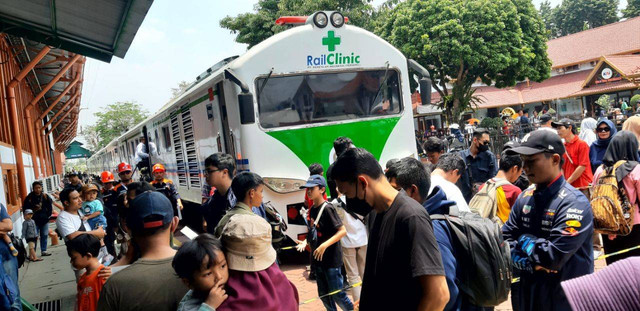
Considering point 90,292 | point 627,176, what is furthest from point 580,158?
point 90,292

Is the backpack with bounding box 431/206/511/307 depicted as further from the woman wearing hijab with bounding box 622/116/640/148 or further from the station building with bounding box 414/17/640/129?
the station building with bounding box 414/17/640/129

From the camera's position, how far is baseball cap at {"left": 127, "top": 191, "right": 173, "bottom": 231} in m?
2.48

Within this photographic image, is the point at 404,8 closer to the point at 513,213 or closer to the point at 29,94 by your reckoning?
the point at 29,94

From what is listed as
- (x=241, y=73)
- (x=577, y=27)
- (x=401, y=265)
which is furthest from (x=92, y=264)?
(x=577, y=27)

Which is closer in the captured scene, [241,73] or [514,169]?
[514,169]

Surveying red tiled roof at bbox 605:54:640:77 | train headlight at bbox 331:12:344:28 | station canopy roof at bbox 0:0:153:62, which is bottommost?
train headlight at bbox 331:12:344:28

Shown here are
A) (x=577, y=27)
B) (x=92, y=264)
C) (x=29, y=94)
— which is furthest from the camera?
(x=577, y=27)

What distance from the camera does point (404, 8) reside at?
2567cm

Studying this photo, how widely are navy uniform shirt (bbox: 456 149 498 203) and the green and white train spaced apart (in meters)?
1.73

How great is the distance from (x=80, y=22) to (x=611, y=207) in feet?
24.5

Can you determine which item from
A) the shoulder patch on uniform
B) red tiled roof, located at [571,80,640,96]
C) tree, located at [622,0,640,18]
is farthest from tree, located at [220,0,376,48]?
tree, located at [622,0,640,18]

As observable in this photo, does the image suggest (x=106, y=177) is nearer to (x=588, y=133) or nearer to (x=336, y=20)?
(x=336, y=20)

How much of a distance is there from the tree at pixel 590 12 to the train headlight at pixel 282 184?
65.3 metres

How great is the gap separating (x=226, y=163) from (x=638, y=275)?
365 centimetres
